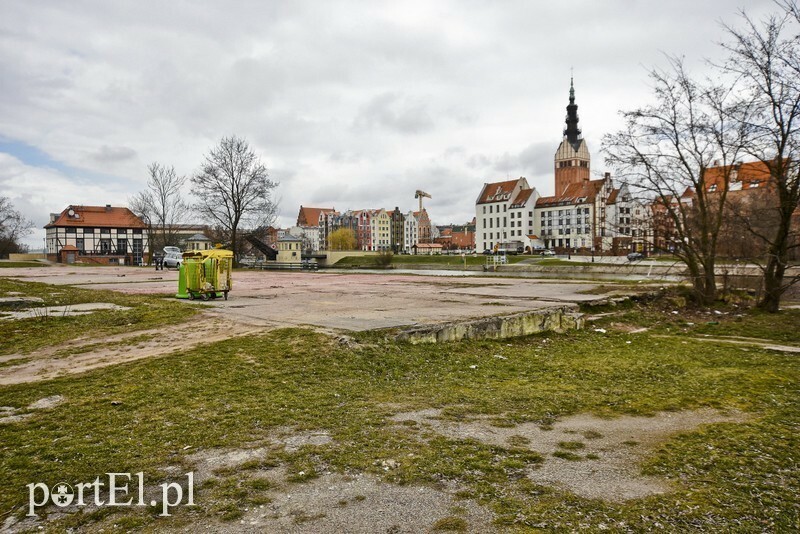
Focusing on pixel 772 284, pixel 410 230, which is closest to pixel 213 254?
pixel 772 284

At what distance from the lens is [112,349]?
7055mm

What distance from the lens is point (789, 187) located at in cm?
1243

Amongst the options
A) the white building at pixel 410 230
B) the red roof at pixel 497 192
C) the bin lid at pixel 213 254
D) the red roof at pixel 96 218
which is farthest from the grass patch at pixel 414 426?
the white building at pixel 410 230

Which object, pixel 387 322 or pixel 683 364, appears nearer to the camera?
pixel 683 364

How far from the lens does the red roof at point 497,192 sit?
339 ft

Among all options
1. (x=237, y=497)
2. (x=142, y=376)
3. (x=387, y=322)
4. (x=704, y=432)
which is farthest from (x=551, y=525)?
(x=387, y=322)

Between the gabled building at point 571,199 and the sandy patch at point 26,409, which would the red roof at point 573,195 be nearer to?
the gabled building at point 571,199

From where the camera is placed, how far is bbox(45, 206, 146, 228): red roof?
7506 centimetres

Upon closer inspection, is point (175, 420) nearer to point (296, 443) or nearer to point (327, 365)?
point (296, 443)

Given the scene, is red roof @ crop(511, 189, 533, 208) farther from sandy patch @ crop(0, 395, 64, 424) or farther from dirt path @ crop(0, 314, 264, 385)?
sandy patch @ crop(0, 395, 64, 424)

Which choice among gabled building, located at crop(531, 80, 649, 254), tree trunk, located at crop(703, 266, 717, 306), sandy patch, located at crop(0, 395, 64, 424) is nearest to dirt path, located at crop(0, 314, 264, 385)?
sandy patch, located at crop(0, 395, 64, 424)

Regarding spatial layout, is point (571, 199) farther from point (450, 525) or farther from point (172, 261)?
point (450, 525)

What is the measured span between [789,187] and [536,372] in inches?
427

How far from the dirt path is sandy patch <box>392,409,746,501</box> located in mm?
4337
